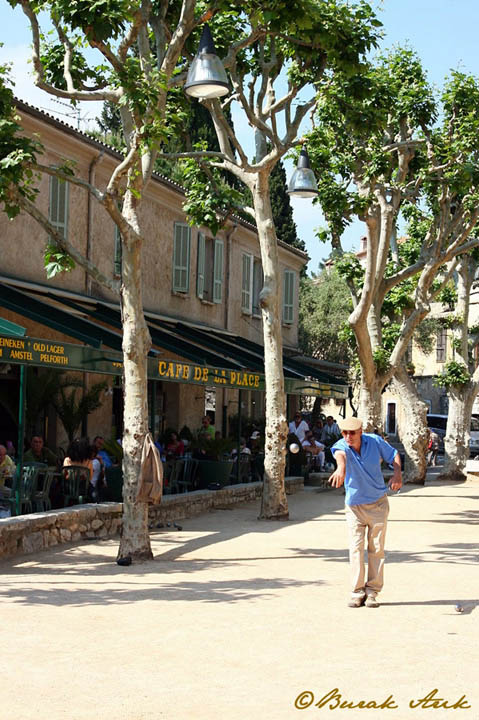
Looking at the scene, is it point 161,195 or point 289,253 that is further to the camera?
point 289,253

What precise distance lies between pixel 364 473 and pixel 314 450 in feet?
51.6

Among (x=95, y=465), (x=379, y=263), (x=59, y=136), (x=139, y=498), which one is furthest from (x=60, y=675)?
(x=379, y=263)

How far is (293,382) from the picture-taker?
20.6m

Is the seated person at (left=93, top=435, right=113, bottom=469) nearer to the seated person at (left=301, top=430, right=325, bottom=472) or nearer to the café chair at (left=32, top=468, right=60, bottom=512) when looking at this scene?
the café chair at (left=32, top=468, right=60, bottom=512)

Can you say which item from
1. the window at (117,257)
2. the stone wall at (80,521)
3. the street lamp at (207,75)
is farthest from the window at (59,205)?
the street lamp at (207,75)

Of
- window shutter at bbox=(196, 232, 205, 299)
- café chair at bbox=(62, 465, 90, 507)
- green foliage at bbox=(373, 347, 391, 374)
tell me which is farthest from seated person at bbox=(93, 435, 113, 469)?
window shutter at bbox=(196, 232, 205, 299)

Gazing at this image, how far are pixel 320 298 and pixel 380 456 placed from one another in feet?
139

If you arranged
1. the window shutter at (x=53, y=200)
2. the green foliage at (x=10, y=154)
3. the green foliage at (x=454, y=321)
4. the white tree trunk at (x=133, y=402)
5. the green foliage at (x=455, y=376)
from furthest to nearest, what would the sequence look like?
the green foliage at (x=454, y=321) → the green foliage at (x=455, y=376) → the window shutter at (x=53, y=200) → the white tree trunk at (x=133, y=402) → the green foliage at (x=10, y=154)

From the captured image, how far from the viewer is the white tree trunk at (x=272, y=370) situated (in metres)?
16.3

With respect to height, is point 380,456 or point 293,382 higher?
point 293,382

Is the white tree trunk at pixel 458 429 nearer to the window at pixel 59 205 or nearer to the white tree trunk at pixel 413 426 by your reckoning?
the white tree trunk at pixel 413 426

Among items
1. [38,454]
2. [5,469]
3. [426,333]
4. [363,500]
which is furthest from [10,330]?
[426,333]

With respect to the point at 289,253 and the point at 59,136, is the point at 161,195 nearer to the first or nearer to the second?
the point at 59,136

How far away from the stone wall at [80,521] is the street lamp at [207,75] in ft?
17.1
